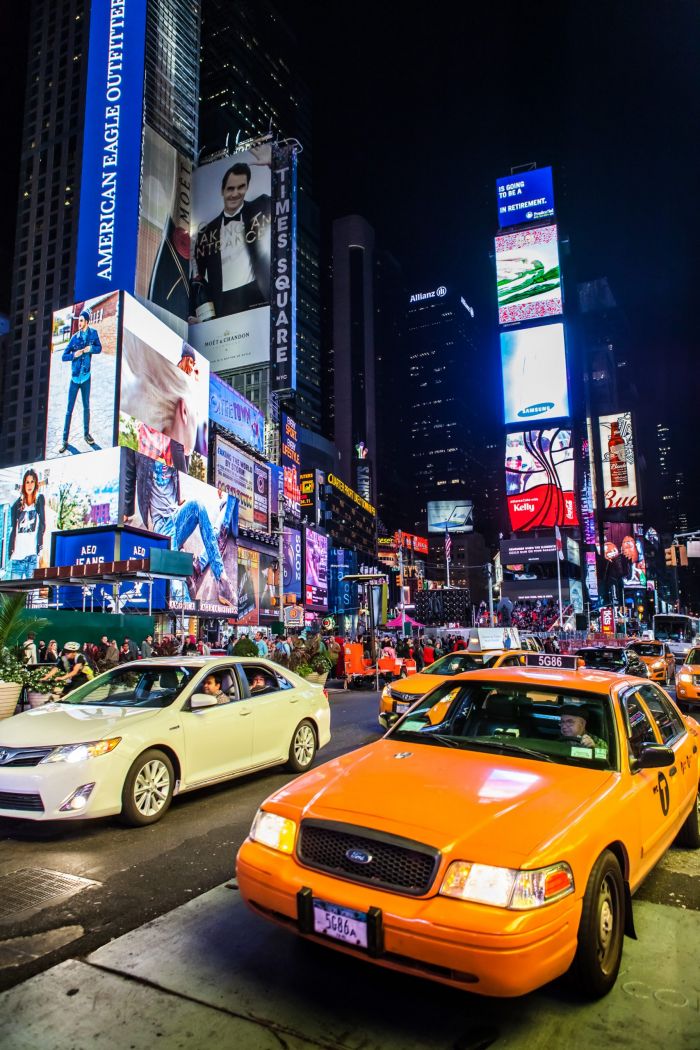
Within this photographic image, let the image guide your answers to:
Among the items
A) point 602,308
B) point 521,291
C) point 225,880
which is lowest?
point 225,880

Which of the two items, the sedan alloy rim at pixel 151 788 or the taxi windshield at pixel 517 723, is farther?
the sedan alloy rim at pixel 151 788

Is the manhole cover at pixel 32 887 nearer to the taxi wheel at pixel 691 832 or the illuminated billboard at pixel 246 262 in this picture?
the taxi wheel at pixel 691 832

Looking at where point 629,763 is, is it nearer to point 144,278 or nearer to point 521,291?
point 144,278

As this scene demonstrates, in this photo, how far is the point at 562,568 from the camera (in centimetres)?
7794

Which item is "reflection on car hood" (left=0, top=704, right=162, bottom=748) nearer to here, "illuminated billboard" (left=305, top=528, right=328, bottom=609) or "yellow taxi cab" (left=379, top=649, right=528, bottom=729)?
"yellow taxi cab" (left=379, top=649, right=528, bottom=729)

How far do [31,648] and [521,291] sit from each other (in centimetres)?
7946

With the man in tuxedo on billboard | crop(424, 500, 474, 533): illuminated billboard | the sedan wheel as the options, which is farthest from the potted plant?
crop(424, 500, 474, 533): illuminated billboard

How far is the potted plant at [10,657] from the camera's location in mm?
10930

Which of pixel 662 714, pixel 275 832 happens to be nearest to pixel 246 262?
pixel 662 714

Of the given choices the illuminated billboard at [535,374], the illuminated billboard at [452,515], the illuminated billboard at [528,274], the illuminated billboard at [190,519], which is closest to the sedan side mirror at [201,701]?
the illuminated billboard at [190,519]

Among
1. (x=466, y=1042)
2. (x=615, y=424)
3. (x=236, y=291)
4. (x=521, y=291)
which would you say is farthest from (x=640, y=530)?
(x=466, y=1042)

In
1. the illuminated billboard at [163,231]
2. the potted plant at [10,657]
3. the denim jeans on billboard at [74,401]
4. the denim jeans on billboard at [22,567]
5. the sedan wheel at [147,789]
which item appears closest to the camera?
the sedan wheel at [147,789]

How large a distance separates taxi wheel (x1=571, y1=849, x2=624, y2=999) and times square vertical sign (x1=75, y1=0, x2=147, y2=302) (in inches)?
1804

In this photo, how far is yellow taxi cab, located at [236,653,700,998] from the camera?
2682 millimetres
